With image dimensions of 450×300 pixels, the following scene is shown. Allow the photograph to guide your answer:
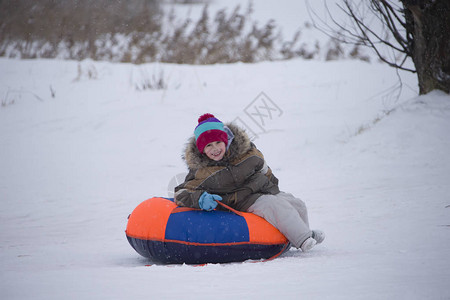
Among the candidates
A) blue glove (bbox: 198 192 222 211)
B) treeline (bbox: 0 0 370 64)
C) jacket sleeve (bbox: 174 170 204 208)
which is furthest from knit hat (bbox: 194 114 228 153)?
treeline (bbox: 0 0 370 64)

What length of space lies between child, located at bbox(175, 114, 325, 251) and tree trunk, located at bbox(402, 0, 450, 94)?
345cm

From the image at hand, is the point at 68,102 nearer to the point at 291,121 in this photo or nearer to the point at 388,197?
the point at 291,121

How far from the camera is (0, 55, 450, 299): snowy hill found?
6.91 feet

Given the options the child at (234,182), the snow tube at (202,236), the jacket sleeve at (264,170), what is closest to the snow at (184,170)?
the snow tube at (202,236)

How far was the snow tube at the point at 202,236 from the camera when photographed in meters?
2.73

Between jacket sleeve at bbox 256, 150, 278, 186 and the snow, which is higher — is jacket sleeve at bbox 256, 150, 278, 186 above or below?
above

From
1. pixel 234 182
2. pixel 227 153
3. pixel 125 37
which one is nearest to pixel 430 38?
pixel 227 153

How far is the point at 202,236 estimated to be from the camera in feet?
8.95

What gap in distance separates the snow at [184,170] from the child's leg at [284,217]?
160 mm

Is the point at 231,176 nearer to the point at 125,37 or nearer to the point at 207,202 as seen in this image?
the point at 207,202

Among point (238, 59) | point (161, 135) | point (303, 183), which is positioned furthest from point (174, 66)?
point (303, 183)

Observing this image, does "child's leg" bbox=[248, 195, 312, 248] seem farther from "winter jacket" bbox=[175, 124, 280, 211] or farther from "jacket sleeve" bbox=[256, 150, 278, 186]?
"jacket sleeve" bbox=[256, 150, 278, 186]

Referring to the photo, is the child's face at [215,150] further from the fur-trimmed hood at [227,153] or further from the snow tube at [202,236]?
the snow tube at [202,236]

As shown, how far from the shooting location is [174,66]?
1004 centimetres
